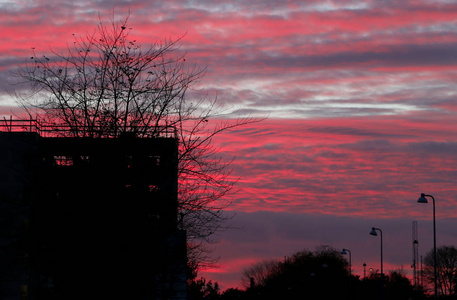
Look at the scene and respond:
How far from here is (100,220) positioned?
1523 cm

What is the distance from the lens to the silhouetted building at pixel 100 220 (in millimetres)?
15242

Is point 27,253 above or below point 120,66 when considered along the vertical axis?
below

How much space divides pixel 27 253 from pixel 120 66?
17.5 feet

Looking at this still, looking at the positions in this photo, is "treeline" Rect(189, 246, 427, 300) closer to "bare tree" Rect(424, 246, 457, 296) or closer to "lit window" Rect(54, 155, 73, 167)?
"bare tree" Rect(424, 246, 457, 296)

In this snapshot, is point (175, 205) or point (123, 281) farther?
point (175, 205)

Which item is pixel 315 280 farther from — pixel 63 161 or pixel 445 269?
pixel 63 161

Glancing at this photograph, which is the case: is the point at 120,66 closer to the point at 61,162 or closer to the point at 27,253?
the point at 61,162

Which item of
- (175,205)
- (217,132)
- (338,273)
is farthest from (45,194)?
(338,273)

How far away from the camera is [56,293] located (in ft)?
52.0

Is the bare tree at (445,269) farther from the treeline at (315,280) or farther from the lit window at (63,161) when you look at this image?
the lit window at (63,161)

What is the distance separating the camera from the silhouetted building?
15.2 metres

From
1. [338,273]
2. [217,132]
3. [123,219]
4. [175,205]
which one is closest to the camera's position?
[123,219]

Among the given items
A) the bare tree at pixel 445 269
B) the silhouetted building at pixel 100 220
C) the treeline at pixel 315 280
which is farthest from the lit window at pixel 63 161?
the bare tree at pixel 445 269

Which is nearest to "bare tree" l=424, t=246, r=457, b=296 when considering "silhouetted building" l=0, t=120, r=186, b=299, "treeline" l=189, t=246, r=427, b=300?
"treeline" l=189, t=246, r=427, b=300
